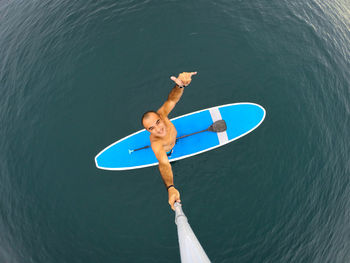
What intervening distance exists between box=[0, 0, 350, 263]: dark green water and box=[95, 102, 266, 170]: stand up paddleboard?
1.62 feet

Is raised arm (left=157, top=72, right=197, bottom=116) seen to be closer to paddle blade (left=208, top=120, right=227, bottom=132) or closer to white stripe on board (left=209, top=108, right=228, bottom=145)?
paddle blade (left=208, top=120, right=227, bottom=132)

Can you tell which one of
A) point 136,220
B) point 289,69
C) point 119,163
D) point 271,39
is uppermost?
point 271,39

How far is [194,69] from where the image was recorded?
50.8 feet

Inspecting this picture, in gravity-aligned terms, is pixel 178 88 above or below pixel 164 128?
above

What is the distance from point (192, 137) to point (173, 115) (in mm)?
1838

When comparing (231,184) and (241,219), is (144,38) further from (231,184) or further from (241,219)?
(241,219)

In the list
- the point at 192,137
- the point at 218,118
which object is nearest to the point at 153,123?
the point at 192,137

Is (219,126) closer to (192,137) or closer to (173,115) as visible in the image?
(192,137)

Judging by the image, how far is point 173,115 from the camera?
1443 cm

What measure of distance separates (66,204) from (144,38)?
464 inches

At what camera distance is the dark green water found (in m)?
12.4

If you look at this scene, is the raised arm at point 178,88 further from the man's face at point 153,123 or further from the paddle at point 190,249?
the paddle at point 190,249

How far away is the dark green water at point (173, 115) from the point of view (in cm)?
1238

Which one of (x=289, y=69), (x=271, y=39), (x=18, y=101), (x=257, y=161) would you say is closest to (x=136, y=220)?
(x=257, y=161)
